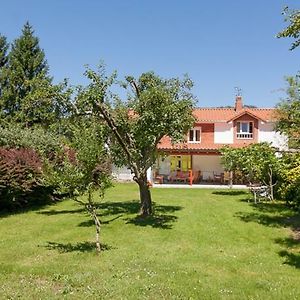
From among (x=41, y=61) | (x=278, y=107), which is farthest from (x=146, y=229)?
(x=41, y=61)

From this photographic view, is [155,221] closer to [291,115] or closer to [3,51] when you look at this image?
[291,115]

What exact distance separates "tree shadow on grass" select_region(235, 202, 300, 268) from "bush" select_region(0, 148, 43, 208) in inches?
400

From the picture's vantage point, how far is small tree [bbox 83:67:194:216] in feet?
53.1

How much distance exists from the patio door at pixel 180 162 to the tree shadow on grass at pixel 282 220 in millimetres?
17473

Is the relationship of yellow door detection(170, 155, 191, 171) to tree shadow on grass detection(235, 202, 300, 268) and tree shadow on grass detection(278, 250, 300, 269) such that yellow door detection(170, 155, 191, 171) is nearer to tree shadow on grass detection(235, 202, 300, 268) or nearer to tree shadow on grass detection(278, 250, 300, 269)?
tree shadow on grass detection(235, 202, 300, 268)

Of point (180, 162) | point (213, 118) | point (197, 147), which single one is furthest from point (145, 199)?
point (180, 162)

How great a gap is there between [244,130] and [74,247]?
2950 cm

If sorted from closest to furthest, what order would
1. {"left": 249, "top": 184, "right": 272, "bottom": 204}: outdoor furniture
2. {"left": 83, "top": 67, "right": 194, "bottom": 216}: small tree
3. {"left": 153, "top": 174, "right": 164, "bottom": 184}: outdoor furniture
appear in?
{"left": 83, "top": 67, "right": 194, "bottom": 216}: small tree
{"left": 249, "top": 184, "right": 272, "bottom": 204}: outdoor furniture
{"left": 153, "top": 174, "right": 164, "bottom": 184}: outdoor furniture

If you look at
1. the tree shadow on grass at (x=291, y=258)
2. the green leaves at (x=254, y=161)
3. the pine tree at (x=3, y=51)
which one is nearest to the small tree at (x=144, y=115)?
the tree shadow on grass at (x=291, y=258)

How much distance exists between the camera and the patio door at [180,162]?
41.6 m

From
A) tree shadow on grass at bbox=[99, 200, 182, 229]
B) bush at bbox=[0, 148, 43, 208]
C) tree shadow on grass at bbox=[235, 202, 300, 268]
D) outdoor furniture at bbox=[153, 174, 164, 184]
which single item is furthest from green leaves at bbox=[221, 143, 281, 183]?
bush at bbox=[0, 148, 43, 208]

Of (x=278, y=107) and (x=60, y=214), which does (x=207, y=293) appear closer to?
(x=60, y=214)

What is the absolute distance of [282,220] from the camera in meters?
18.6

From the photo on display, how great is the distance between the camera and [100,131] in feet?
55.0
